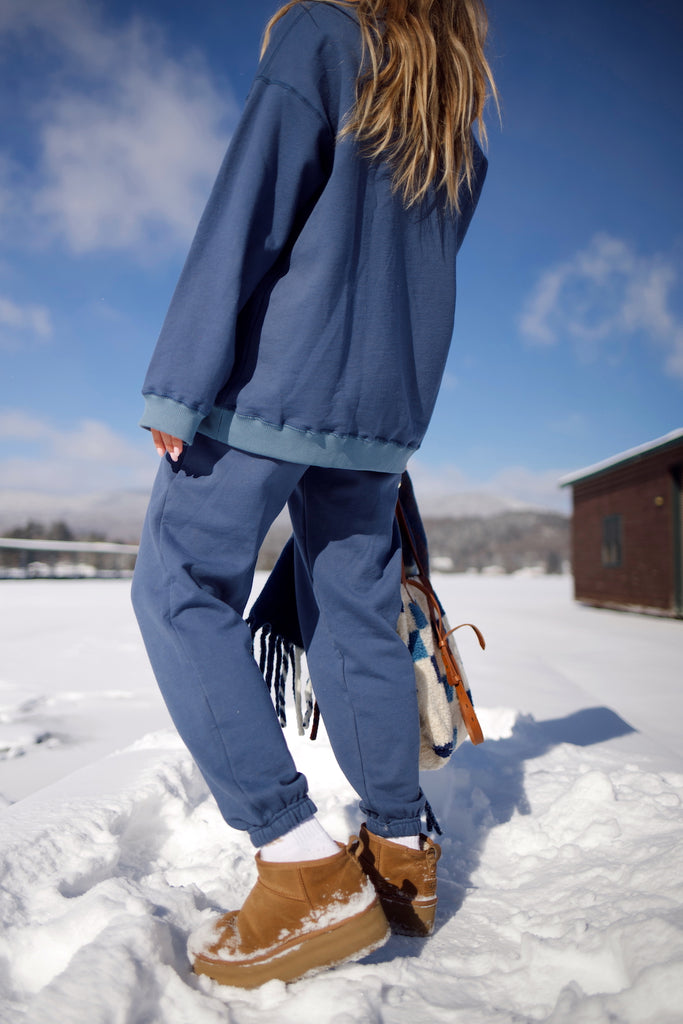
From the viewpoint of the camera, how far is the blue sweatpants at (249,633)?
859mm

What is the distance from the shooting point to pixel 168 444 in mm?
884

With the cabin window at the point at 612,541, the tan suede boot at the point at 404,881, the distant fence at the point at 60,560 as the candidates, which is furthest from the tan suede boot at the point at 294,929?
the distant fence at the point at 60,560

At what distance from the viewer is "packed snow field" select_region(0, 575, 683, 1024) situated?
0.73 meters

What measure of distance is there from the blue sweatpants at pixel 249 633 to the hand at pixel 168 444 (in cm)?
2

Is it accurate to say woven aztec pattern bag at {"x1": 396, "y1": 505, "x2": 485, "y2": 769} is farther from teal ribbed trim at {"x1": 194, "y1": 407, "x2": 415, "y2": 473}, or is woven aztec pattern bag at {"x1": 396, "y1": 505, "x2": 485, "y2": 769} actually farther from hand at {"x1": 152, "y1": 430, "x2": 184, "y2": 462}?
hand at {"x1": 152, "y1": 430, "x2": 184, "y2": 462}

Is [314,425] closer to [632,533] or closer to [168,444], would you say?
[168,444]

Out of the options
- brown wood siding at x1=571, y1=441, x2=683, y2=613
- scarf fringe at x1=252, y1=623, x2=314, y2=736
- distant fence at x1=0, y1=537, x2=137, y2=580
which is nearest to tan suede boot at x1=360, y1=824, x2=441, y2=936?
scarf fringe at x1=252, y1=623, x2=314, y2=736

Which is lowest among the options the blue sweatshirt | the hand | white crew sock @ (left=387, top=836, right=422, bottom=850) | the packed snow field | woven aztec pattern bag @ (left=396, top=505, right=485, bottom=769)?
the packed snow field

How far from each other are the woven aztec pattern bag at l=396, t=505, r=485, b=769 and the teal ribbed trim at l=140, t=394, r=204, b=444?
533 millimetres

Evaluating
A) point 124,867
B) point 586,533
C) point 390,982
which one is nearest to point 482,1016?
point 390,982

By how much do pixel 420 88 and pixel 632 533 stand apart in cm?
1209

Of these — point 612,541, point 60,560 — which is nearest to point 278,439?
→ point 612,541

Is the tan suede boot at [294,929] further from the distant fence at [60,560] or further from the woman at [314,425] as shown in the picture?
the distant fence at [60,560]

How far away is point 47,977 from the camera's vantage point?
2.72 feet
